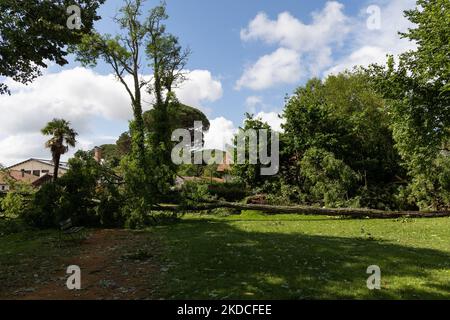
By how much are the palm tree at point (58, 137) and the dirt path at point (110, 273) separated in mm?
28156

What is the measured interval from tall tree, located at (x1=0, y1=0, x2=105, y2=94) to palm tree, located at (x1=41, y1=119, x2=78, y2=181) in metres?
26.6

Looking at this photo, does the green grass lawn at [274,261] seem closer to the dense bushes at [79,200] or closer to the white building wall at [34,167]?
the dense bushes at [79,200]

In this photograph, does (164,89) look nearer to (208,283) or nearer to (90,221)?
(90,221)

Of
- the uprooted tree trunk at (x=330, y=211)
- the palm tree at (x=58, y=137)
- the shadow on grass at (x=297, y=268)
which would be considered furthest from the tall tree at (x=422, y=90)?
Answer: the palm tree at (x=58, y=137)

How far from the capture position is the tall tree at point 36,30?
1123 centimetres

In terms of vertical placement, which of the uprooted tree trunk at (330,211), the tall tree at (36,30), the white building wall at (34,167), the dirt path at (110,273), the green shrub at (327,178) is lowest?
the dirt path at (110,273)

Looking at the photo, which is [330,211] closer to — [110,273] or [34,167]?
[110,273]

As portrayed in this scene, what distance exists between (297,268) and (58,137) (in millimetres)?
36466

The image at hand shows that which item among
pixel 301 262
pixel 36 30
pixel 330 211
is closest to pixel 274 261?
pixel 301 262

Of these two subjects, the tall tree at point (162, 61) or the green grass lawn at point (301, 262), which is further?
the tall tree at point (162, 61)

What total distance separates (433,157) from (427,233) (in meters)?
9.80

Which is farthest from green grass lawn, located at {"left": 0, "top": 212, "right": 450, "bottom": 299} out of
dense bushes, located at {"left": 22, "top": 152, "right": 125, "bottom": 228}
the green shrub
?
the green shrub

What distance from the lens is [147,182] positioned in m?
19.1
